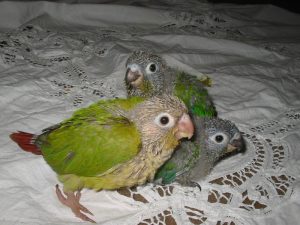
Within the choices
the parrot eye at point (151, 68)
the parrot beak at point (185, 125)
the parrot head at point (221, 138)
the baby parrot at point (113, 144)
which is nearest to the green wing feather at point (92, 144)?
the baby parrot at point (113, 144)

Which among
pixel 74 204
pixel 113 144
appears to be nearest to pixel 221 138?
pixel 113 144

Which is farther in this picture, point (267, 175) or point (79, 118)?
point (267, 175)

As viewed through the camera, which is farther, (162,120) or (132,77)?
(132,77)

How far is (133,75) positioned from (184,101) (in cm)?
29

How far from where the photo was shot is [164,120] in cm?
109

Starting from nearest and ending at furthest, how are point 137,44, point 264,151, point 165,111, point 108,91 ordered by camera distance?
1. point 165,111
2. point 264,151
3. point 108,91
4. point 137,44

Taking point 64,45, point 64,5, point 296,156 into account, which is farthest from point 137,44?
point 296,156

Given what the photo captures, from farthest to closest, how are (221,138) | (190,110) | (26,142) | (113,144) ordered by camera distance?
(190,110) < (221,138) < (26,142) < (113,144)

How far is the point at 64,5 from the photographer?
219 centimetres

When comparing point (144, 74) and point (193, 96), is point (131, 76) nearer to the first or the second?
point (144, 74)

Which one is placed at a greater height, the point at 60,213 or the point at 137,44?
the point at 137,44

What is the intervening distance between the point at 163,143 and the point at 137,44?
108 centimetres

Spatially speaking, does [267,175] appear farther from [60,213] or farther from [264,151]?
[60,213]

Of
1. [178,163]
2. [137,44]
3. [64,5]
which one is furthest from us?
[64,5]
